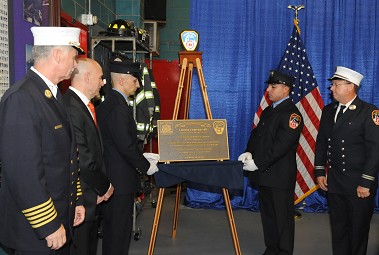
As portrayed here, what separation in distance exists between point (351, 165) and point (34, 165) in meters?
2.36

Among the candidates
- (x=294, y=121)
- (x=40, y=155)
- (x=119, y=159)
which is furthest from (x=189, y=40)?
(x=40, y=155)

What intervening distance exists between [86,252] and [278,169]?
1702mm

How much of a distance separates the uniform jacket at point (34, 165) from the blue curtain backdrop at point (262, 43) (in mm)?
3575

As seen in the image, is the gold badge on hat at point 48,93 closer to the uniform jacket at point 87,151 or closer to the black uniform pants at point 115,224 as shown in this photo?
the uniform jacket at point 87,151

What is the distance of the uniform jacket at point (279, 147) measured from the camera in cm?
342

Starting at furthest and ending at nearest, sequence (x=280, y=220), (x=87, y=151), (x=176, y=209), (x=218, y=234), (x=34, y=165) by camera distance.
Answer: (x=218, y=234)
(x=176, y=209)
(x=280, y=220)
(x=87, y=151)
(x=34, y=165)

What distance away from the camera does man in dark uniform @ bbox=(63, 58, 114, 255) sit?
2389 mm

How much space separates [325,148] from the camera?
11.5 feet

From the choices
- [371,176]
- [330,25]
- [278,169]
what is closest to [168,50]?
[330,25]

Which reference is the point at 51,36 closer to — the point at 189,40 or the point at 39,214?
the point at 39,214

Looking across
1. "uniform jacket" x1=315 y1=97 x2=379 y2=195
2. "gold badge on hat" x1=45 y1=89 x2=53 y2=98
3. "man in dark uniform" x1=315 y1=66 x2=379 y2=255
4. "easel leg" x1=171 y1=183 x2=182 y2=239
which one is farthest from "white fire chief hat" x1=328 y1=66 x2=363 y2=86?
"gold badge on hat" x1=45 y1=89 x2=53 y2=98

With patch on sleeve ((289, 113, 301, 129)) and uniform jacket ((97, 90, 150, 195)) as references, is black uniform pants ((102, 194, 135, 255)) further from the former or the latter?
patch on sleeve ((289, 113, 301, 129))

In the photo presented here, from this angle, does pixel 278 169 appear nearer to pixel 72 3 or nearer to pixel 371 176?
pixel 371 176

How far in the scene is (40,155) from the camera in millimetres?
1719
